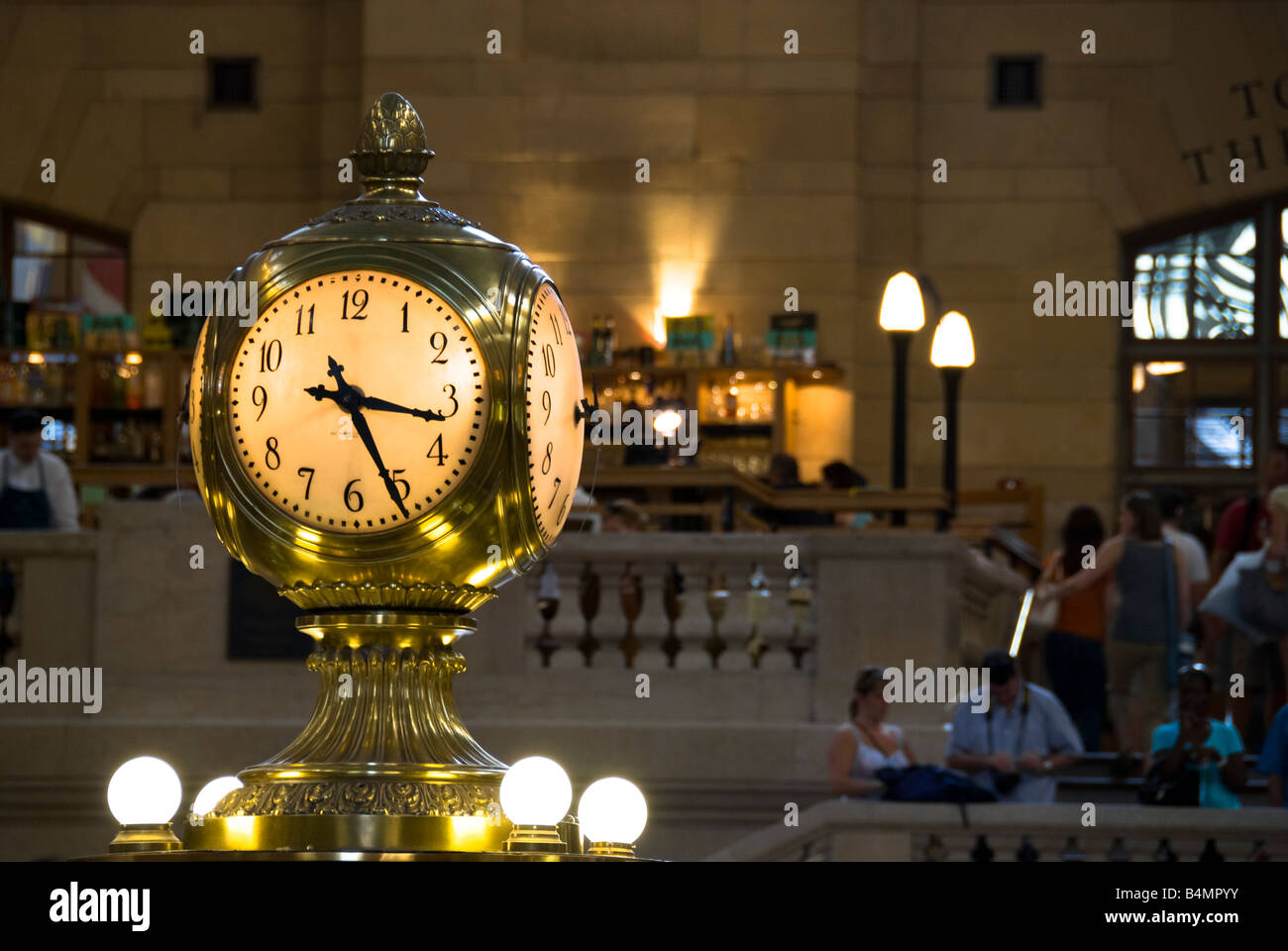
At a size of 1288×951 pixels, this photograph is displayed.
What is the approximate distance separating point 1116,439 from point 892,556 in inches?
406

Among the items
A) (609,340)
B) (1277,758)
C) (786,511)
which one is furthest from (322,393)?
(609,340)

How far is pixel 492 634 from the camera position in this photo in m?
9.42

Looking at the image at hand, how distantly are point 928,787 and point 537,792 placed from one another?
A: 6.40 metres

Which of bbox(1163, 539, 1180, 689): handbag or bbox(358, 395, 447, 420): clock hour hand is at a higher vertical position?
bbox(358, 395, 447, 420): clock hour hand

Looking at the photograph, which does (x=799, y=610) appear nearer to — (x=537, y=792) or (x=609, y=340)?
(x=537, y=792)

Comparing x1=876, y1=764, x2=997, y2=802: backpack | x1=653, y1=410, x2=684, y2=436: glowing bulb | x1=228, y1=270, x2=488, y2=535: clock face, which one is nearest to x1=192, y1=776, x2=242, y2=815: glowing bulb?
x1=228, y1=270, x2=488, y2=535: clock face

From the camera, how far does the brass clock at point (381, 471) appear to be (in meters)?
1.87

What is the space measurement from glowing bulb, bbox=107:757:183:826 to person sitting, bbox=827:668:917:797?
641cm

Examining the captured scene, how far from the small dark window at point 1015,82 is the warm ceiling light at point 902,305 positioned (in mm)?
8479

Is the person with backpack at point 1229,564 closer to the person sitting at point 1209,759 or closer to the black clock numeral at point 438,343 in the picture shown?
the person sitting at point 1209,759

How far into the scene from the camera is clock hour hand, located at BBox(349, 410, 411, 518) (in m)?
1.86

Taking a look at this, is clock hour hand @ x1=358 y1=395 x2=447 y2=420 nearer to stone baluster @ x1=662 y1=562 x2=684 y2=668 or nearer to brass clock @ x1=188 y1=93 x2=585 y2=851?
brass clock @ x1=188 y1=93 x2=585 y2=851

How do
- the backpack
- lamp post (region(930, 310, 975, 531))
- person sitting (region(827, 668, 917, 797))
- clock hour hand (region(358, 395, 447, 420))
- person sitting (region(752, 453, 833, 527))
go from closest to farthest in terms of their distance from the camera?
clock hour hand (region(358, 395, 447, 420)) < the backpack < person sitting (region(827, 668, 917, 797)) < lamp post (region(930, 310, 975, 531)) < person sitting (region(752, 453, 833, 527))

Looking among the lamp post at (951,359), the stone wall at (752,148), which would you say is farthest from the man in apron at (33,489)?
the stone wall at (752,148)
